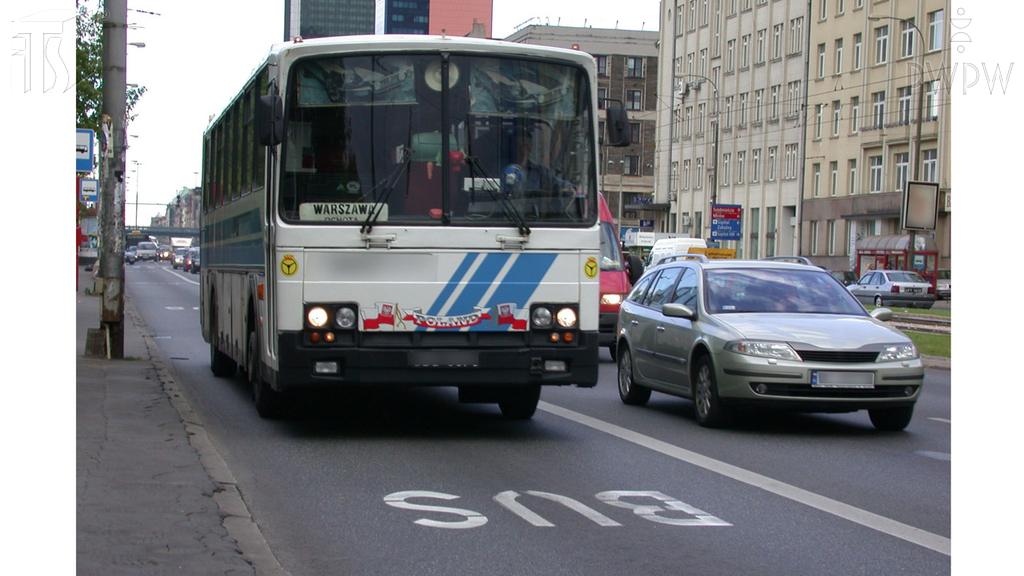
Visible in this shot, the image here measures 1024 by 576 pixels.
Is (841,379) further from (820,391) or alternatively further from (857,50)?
(857,50)

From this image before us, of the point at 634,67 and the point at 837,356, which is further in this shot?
the point at 634,67

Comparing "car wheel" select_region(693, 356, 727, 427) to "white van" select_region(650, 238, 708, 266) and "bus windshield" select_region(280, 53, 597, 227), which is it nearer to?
"bus windshield" select_region(280, 53, 597, 227)

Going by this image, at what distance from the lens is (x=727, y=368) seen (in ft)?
38.9

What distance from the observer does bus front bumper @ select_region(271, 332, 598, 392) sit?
1065cm

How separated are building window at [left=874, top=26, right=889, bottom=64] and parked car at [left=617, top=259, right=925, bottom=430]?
52.6 m

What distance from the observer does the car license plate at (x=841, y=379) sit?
1154cm

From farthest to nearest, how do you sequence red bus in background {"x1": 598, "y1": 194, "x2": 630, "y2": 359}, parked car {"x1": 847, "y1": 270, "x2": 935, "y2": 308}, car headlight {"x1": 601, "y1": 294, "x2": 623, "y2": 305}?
parked car {"x1": 847, "y1": 270, "x2": 935, "y2": 308}, car headlight {"x1": 601, "y1": 294, "x2": 623, "y2": 305}, red bus in background {"x1": 598, "y1": 194, "x2": 630, "y2": 359}

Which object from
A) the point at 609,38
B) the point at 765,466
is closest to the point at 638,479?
the point at 765,466

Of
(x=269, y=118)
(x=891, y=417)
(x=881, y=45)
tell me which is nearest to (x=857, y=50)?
(x=881, y=45)

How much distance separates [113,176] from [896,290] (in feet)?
127

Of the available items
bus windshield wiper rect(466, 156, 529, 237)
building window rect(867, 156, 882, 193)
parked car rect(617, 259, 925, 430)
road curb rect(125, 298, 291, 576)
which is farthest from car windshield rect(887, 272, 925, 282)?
bus windshield wiper rect(466, 156, 529, 237)

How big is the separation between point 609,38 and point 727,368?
107m

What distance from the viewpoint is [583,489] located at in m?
8.68

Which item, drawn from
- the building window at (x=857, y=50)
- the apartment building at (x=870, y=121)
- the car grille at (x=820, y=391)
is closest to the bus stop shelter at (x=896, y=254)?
the apartment building at (x=870, y=121)
